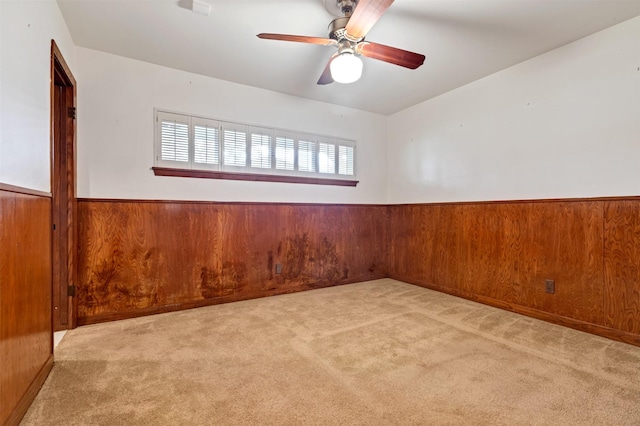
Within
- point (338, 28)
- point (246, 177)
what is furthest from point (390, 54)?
point (246, 177)

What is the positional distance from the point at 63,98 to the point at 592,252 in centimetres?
488

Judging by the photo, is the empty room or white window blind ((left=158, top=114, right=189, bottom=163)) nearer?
the empty room

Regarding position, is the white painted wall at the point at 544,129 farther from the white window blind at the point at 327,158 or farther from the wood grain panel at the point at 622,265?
the white window blind at the point at 327,158

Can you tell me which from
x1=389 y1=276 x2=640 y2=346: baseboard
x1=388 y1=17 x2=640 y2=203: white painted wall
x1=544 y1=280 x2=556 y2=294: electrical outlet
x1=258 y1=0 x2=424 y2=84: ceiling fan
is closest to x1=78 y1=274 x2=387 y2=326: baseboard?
x1=389 y1=276 x2=640 y2=346: baseboard

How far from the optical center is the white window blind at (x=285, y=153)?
150 inches

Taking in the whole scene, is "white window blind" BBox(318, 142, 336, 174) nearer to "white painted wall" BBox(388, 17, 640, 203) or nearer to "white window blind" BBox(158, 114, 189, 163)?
"white painted wall" BBox(388, 17, 640, 203)

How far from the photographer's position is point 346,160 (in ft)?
14.4

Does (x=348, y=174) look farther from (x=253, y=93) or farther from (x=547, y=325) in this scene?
(x=547, y=325)

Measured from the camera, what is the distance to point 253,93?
365cm

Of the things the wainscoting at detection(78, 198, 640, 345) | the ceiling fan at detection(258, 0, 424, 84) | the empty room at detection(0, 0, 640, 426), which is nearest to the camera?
the empty room at detection(0, 0, 640, 426)

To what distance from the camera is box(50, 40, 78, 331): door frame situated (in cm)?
259

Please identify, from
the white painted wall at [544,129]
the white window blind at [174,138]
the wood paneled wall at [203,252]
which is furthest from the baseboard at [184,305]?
the white painted wall at [544,129]

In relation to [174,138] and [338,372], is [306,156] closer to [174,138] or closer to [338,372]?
[174,138]

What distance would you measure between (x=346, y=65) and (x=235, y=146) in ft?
6.21
